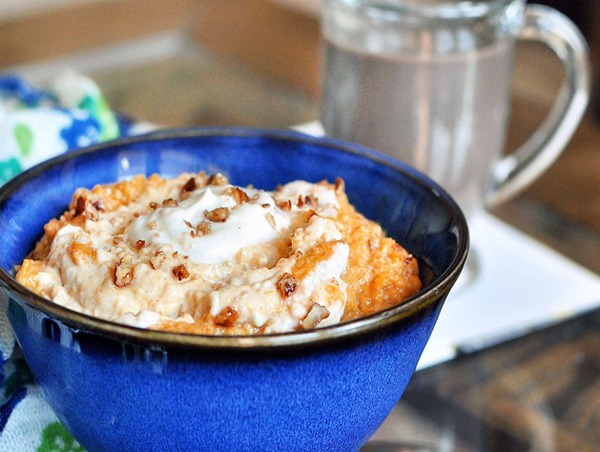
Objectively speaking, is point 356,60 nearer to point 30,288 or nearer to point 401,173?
point 401,173

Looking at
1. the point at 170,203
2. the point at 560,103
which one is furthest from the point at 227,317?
the point at 560,103

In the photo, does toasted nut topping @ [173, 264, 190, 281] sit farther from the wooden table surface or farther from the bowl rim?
the wooden table surface

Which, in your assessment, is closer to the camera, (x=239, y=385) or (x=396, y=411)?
(x=239, y=385)

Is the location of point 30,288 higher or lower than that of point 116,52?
higher

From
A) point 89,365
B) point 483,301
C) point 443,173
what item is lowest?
point 483,301

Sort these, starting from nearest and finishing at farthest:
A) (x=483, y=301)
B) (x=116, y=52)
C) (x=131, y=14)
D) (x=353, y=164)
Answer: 1. (x=353, y=164)
2. (x=483, y=301)
3. (x=116, y=52)
4. (x=131, y=14)

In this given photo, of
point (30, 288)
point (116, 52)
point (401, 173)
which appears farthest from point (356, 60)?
point (116, 52)

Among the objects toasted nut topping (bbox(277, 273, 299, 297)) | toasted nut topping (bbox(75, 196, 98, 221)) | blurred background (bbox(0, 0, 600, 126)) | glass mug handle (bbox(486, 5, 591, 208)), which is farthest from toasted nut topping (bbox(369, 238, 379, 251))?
blurred background (bbox(0, 0, 600, 126))
